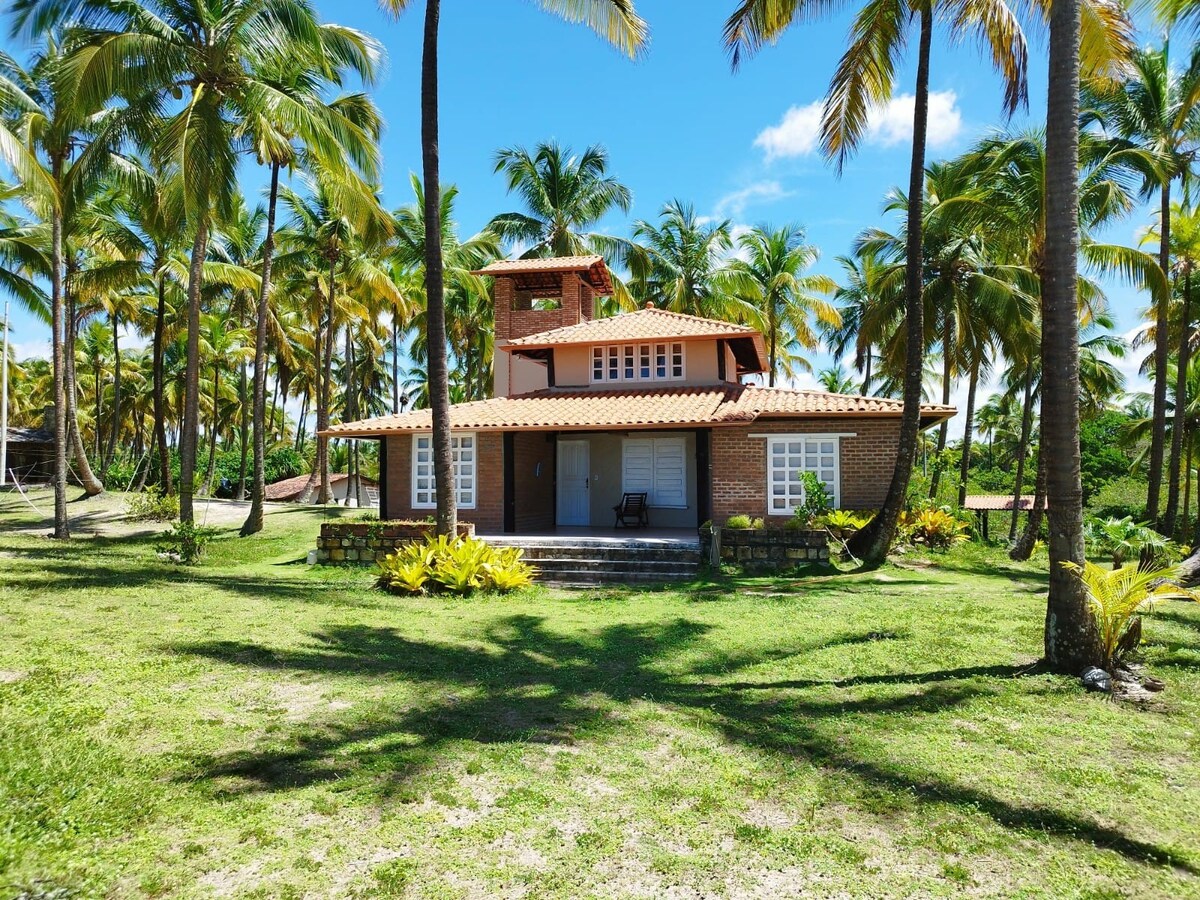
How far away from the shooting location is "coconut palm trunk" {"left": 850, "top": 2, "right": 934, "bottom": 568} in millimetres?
13047

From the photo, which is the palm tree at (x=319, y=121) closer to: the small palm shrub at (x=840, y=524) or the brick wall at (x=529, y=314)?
the brick wall at (x=529, y=314)

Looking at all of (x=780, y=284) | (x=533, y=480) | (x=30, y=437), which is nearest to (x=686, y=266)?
(x=780, y=284)

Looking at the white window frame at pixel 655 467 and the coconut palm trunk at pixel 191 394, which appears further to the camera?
the white window frame at pixel 655 467

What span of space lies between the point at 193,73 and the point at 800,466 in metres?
14.5

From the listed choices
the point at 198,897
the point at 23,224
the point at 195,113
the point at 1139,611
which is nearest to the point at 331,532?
the point at 195,113

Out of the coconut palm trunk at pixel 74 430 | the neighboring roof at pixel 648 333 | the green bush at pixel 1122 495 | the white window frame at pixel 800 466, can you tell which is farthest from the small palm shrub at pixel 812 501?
the green bush at pixel 1122 495

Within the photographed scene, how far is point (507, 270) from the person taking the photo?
21.7m

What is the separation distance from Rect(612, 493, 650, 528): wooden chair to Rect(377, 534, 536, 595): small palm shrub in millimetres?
5229

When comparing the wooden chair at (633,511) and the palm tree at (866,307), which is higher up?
the palm tree at (866,307)

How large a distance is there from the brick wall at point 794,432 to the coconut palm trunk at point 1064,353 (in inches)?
350

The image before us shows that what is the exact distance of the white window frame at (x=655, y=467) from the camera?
17797 millimetres

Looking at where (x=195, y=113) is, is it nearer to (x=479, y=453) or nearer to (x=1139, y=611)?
(x=479, y=453)

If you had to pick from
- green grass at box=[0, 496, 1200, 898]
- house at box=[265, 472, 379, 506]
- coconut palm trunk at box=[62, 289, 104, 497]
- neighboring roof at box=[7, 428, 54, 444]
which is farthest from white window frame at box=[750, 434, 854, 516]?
neighboring roof at box=[7, 428, 54, 444]

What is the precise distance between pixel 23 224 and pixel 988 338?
29.5 m
